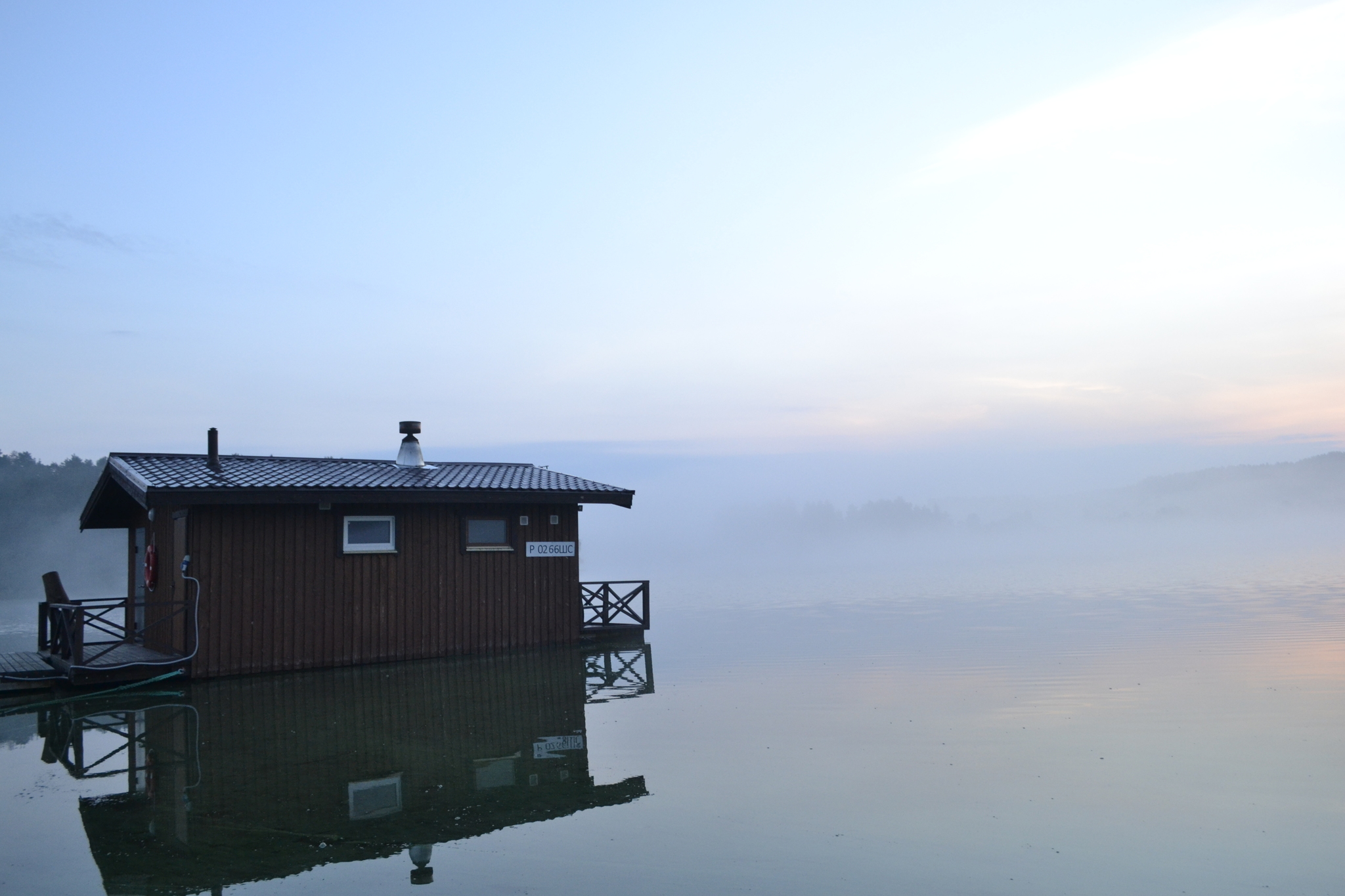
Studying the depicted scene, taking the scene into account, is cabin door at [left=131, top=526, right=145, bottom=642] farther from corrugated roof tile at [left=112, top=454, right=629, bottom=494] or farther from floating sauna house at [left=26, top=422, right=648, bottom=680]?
corrugated roof tile at [left=112, top=454, right=629, bottom=494]

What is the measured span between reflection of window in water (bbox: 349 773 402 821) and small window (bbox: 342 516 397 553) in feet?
25.9

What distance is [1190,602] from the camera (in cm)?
2745

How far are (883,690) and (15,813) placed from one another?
1033 cm

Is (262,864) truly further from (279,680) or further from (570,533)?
(570,533)

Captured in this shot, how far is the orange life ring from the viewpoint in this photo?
1619cm

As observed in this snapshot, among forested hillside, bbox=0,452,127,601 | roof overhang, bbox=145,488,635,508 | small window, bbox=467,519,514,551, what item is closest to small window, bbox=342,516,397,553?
roof overhang, bbox=145,488,635,508

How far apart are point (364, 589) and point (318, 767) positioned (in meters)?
7.17

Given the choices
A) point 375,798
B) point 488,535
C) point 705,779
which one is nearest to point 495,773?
point 375,798

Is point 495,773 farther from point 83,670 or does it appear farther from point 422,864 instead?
point 83,670

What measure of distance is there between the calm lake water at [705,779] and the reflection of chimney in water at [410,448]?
4.54 metres

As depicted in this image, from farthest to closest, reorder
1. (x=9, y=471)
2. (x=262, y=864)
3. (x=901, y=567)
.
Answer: (x=9, y=471)
(x=901, y=567)
(x=262, y=864)

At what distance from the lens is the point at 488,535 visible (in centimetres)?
1741

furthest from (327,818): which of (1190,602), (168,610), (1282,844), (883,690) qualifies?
(1190,602)

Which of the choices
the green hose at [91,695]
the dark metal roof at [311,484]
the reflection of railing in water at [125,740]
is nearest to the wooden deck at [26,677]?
the green hose at [91,695]
